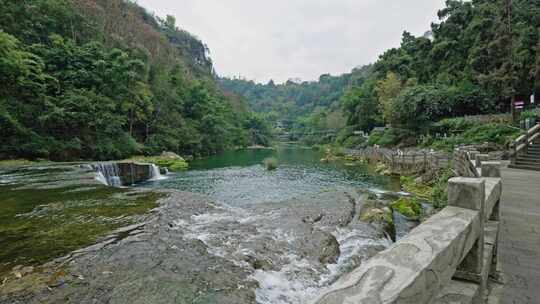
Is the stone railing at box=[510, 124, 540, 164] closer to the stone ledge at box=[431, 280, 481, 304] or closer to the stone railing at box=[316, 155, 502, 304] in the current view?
the stone railing at box=[316, 155, 502, 304]

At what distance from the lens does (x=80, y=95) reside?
71.1ft

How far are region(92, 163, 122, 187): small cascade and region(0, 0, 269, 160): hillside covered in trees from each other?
6.91 metres

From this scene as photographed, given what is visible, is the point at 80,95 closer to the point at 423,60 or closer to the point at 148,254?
the point at 148,254

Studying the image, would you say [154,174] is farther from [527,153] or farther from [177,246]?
[527,153]

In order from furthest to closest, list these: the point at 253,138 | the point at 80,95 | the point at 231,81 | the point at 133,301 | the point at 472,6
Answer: the point at 231,81 → the point at 253,138 → the point at 472,6 → the point at 80,95 → the point at 133,301

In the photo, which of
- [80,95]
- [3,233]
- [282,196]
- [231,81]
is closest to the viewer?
[3,233]

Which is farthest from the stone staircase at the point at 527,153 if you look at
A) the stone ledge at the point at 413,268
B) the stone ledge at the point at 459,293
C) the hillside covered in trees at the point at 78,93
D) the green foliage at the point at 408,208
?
the hillside covered in trees at the point at 78,93

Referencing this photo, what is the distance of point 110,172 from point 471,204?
17922mm

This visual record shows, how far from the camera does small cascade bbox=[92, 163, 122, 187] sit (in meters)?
15.7

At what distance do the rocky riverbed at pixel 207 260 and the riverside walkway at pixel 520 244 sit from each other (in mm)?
1875

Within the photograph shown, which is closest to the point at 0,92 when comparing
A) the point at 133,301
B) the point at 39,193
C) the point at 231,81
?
the point at 39,193

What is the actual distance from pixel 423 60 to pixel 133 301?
44.9 meters

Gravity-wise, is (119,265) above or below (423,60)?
below

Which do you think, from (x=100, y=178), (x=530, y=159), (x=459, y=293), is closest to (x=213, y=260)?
(x=459, y=293)
